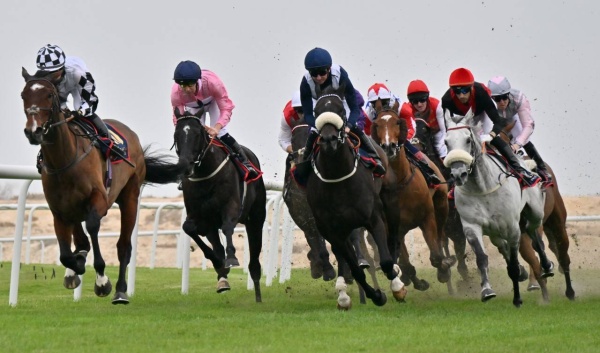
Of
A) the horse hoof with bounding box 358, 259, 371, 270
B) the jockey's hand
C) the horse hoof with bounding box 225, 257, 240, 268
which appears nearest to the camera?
the horse hoof with bounding box 358, 259, 371, 270

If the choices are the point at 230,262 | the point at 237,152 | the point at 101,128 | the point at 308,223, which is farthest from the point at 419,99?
the point at 101,128

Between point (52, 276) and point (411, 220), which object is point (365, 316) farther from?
point (52, 276)

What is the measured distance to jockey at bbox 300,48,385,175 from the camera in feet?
31.7

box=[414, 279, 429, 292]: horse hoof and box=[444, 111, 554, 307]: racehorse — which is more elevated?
box=[444, 111, 554, 307]: racehorse

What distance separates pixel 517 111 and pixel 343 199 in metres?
3.48

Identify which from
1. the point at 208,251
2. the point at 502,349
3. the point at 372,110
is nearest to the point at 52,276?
the point at 208,251

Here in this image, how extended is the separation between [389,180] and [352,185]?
1.09 meters

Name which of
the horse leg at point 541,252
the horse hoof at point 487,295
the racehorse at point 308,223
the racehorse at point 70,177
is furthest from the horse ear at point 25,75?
the horse leg at point 541,252

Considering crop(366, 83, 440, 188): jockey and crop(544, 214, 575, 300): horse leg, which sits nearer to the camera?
crop(366, 83, 440, 188): jockey

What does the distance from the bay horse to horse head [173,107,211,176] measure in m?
1.40

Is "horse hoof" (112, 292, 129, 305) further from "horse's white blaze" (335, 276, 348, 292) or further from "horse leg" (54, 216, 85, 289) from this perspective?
"horse's white blaze" (335, 276, 348, 292)

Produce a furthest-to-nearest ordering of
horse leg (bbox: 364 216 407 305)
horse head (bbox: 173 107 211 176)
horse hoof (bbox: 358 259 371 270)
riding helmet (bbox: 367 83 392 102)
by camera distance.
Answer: riding helmet (bbox: 367 83 392 102)
horse head (bbox: 173 107 211 176)
horse hoof (bbox: 358 259 371 270)
horse leg (bbox: 364 216 407 305)

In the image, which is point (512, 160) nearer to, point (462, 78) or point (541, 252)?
point (462, 78)

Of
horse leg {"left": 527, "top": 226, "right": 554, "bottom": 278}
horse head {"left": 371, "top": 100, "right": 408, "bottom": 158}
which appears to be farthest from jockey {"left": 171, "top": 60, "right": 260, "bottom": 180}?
horse leg {"left": 527, "top": 226, "right": 554, "bottom": 278}
